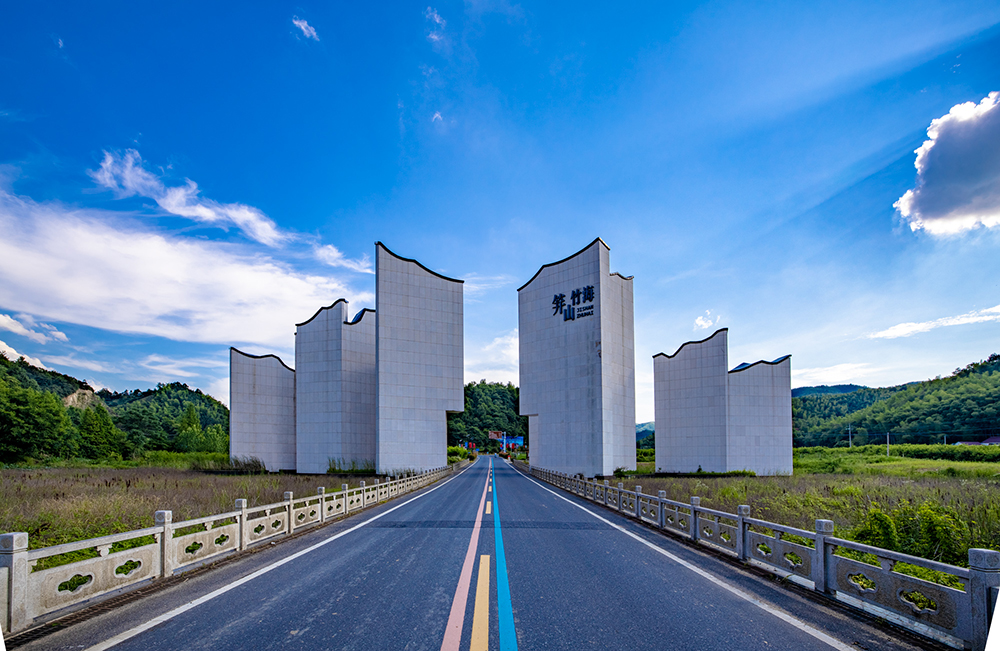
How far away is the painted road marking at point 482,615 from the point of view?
15.5ft

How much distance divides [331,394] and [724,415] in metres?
35.9

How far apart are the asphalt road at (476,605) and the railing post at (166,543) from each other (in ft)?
1.37

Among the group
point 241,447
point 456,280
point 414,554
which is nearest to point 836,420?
point 456,280

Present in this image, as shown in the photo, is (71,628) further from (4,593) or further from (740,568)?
(740,568)

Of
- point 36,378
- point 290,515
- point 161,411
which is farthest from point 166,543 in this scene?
point 161,411

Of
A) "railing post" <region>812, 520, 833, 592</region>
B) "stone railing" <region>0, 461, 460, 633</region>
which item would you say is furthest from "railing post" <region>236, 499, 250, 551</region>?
"railing post" <region>812, 520, 833, 592</region>

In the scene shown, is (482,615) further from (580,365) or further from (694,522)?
(580,365)

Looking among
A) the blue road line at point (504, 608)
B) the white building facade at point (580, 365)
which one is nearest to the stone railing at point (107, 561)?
the blue road line at point (504, 608)

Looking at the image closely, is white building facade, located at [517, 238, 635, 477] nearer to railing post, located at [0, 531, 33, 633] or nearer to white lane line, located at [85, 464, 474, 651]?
white lane line, located at [85, 464, 474, 651]

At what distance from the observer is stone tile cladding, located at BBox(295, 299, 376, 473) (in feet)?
150

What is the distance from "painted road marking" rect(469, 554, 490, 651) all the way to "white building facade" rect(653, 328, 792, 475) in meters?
39.3

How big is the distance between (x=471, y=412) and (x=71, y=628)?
157m

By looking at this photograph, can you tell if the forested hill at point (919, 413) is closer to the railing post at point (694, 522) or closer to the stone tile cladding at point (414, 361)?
the stone tile cladding at point (414, 361)

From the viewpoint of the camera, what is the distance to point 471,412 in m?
160
